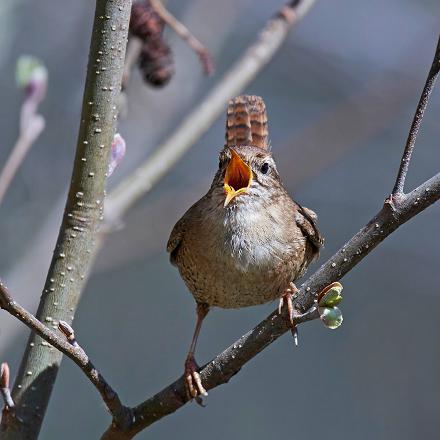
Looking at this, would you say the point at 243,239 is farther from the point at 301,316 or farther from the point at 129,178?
the point at 301,316

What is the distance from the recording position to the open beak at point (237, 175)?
8.34ft

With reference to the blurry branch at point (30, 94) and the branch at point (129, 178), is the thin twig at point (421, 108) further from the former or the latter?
the blurry branch at point (30, 94)

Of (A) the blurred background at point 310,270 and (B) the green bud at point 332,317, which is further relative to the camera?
(A) the blurred background at point 310,270

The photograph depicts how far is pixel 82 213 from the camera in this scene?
204 centimetres

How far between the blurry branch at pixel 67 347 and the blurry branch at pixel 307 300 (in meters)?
0.06

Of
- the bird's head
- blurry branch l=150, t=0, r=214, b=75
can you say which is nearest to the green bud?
the bird's head

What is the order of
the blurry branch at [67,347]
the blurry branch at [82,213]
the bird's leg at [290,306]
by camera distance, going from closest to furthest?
the blurry branch at [67,347], the bird's leg at [290,306], the blurry branch at [82,213]

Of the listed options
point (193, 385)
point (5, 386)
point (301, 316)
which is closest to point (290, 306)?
point (301, 316)

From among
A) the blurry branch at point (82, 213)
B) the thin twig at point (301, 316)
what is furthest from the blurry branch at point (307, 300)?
the blurry branch at point (82, 213)

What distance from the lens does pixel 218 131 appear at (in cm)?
572

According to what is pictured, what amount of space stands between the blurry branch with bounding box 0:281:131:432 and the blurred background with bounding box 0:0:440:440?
280 cm

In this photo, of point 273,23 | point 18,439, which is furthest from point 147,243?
point 18,439

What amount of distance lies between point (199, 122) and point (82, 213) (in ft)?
3.03

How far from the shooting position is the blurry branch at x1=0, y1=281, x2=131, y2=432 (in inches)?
62.7
